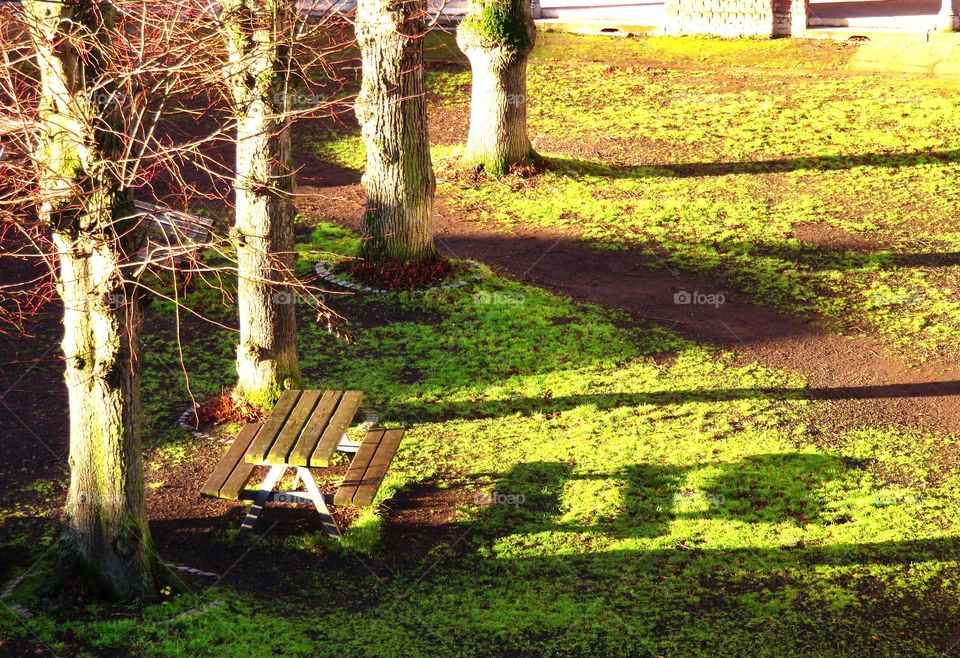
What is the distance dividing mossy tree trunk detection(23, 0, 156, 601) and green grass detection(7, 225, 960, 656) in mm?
507

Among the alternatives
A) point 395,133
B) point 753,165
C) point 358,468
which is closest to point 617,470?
point 358,468

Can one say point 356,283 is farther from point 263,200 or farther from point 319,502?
point 319,502

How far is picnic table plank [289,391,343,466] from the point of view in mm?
8656

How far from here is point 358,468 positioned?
9.18 m

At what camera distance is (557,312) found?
44.3 feet

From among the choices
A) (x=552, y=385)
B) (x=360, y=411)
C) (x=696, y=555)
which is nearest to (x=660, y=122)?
(x=552, y=385)

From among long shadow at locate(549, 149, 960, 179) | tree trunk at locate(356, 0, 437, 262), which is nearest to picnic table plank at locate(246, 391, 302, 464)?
tree trunk at locate(356, 0, 437, 262)

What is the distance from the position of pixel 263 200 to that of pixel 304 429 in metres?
2.51

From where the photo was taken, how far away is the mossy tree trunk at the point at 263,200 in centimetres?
982

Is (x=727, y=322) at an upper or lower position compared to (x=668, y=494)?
upper

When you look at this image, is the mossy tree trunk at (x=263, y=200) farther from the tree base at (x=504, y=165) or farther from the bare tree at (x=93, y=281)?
the tree base at (x=504, y=165)

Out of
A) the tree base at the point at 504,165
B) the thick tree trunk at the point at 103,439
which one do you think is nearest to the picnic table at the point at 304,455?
the thick tree trunk at the point at 103,439

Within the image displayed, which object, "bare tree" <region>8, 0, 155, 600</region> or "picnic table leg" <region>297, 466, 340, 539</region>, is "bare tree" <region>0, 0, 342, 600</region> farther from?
"picnic table leg" <region>297, 466, 340, 539</region>

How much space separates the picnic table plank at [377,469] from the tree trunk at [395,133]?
16.6 feet
